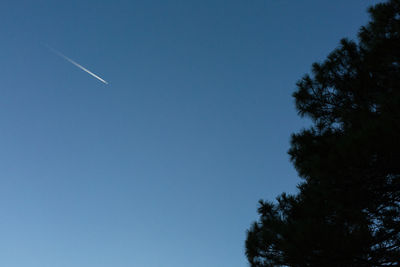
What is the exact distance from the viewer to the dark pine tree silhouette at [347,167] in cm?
450

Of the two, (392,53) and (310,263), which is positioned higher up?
(392,53)

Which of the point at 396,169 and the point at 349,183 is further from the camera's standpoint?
the point at 349,183

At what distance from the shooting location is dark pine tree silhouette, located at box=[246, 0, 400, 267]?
4504mm

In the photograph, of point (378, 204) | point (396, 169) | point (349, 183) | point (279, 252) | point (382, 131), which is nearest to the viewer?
point (382, 131)

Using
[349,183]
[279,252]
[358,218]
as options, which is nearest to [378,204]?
[358,218]

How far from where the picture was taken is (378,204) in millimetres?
5465

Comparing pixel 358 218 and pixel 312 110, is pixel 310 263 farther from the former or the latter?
A: pixel 312 110

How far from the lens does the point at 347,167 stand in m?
4.64

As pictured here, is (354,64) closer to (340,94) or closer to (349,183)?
(340,94)

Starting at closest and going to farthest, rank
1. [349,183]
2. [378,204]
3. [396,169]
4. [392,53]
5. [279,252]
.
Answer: [396,169]
[349,183]
[378,204]
[279,252]
[392,53]

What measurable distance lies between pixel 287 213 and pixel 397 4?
5360 mm

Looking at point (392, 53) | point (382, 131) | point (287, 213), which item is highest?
point (392, 53)

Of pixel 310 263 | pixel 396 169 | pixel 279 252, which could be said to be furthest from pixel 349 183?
pixel 279 252

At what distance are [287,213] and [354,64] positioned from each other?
12.4 feet
